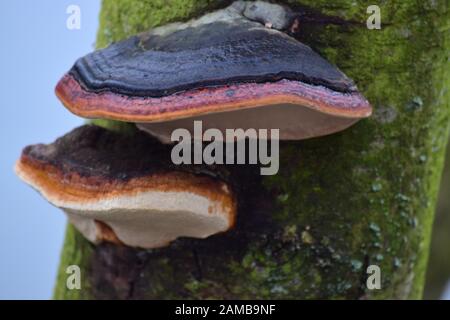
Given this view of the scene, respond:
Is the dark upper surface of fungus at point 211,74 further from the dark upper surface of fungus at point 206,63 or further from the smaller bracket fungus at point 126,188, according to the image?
the smaller bracket fungus at point 126,188

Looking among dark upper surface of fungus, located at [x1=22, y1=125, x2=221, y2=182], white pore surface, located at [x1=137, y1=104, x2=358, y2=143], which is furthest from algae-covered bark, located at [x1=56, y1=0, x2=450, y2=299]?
dark upper surface of fungus, located at [x1=22, y1=125, x2=221, y2=182]

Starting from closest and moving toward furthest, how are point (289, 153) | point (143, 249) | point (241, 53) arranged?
point (241, 53)
point (289, 153)
point (143, 249)

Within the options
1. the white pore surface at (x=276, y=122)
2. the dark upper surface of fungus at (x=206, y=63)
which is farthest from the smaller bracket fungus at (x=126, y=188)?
the dark upper surface of fungus at (x=206, y=63)

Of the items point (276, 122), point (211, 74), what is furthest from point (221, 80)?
point (276, 122)

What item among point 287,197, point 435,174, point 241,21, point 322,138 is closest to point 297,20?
point 241,21

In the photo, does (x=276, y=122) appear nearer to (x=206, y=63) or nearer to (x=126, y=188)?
(x=206, y=63)

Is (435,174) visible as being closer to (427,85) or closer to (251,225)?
(427,85)
